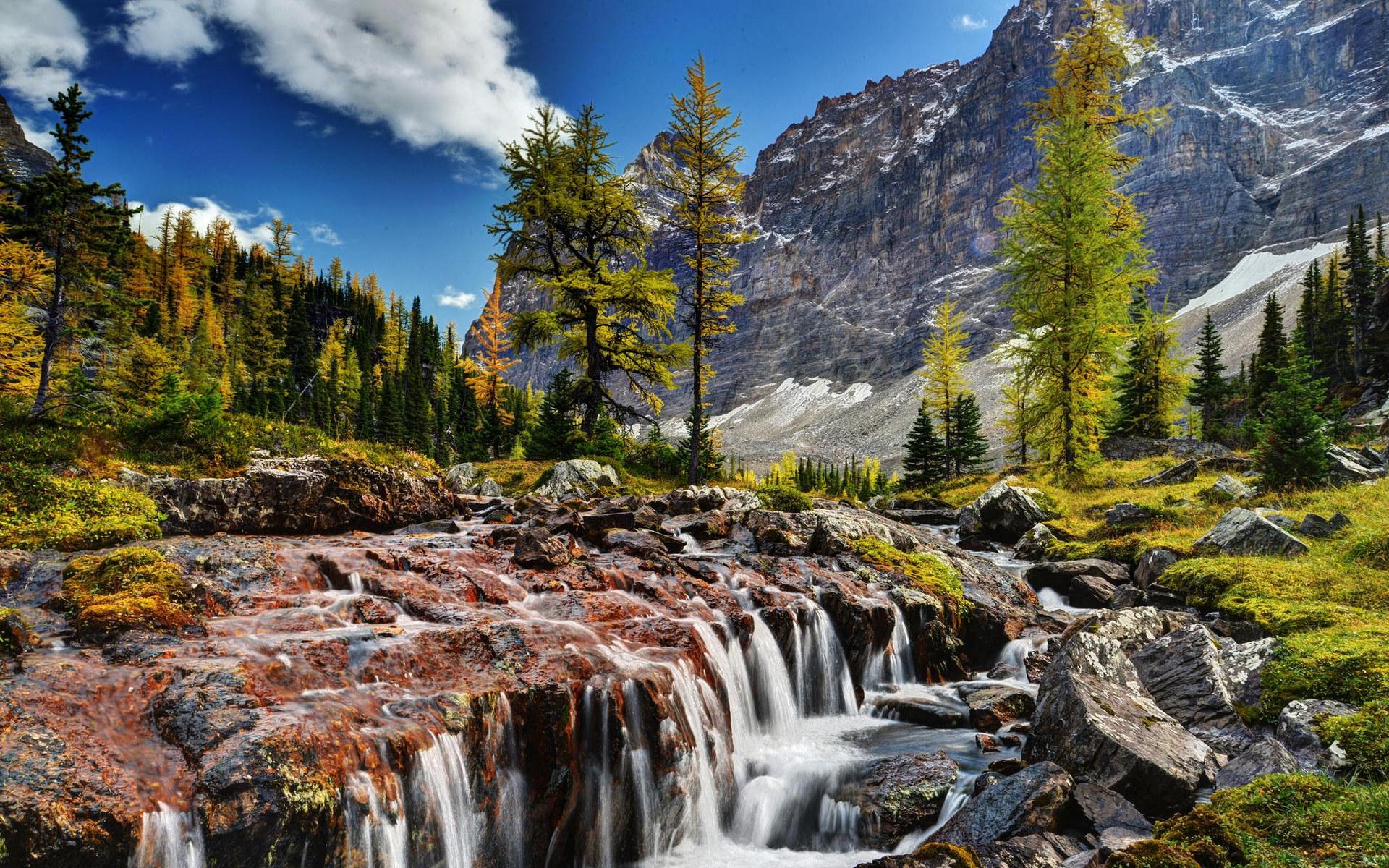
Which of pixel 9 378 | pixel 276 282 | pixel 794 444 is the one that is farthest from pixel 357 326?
pixel 794 444

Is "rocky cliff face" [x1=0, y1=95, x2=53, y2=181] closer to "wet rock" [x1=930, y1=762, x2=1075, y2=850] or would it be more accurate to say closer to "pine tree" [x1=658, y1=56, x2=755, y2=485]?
"pine tree" [x1=658, y1=56, x2=755, y2=485]

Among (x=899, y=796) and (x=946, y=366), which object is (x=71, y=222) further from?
(x=946, y=366)

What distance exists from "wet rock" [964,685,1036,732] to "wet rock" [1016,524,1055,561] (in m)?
10.3

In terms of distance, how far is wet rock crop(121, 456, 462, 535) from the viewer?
11.4 meters

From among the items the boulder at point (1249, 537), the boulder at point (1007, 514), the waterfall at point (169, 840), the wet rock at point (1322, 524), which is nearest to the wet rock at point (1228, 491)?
the boulder at point (1249, 537)

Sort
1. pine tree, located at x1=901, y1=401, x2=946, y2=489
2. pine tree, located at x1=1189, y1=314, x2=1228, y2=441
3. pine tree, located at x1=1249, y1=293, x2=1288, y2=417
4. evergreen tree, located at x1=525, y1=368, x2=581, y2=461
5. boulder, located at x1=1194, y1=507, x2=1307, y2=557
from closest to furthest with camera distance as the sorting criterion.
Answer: boulder, located at x1=1194, y1=507, x2=1307, y2=557, evergreen tree, located at x1=525, y1=368, x2=581, y2=461, pine tree, located at x1=901, y1=401, x2=946, y2=489, pine tree, located at x1=1249, y1=293, x2=1288, y2=417, pine tree, located at x1=1189, y1=314, x2=1228, y2=441

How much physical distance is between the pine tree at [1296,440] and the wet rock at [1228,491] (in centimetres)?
53

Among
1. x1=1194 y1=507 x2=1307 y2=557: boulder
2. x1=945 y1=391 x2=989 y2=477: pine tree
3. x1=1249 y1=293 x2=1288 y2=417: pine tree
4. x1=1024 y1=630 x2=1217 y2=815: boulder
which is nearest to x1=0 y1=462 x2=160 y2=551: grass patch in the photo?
x1=1024 y1=630 x2=1217 y2=815: boulder

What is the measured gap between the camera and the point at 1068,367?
24.8m

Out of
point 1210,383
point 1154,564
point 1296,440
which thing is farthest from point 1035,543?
point 1210,383

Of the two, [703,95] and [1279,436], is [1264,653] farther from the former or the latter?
[703,95]

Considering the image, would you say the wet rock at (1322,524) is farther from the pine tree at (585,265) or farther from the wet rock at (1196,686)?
the pine tree at (585,265)

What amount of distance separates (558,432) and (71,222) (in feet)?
55.4

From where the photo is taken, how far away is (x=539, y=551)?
1081 centimetres
